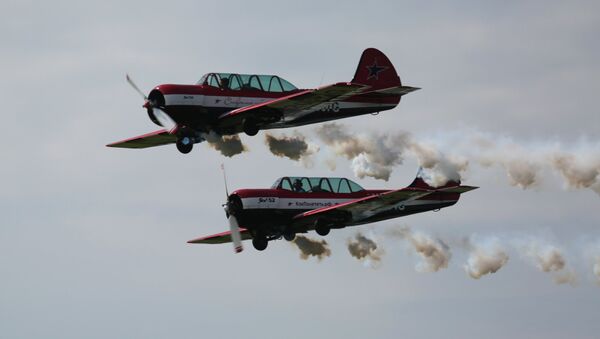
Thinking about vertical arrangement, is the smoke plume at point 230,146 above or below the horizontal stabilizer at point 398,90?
below

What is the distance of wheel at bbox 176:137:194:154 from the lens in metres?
74.9

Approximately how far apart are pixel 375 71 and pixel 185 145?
34.8 ft

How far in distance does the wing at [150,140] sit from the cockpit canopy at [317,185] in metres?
4.73

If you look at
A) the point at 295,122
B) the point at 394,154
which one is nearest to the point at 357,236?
the point at 394,154

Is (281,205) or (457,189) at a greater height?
(281,205)

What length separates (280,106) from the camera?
7388cm

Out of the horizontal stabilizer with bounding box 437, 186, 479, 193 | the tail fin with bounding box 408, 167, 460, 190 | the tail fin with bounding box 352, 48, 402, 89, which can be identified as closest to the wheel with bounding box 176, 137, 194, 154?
the tail fin with bounding box 352, 48, 402, 89

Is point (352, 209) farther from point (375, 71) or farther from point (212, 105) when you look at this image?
point (212, 105)

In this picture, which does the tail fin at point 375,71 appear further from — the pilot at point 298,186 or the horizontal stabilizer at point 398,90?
the pilot at point 298,186

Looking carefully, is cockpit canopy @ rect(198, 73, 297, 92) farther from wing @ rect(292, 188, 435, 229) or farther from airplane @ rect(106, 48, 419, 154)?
wing @ rect(292, 188, 435, 229)

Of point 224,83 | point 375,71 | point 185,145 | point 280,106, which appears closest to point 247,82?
point 224,83

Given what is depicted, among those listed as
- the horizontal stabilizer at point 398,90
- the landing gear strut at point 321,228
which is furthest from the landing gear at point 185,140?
the horizontal stabilizer at point 398,90

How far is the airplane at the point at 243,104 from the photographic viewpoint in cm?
7344

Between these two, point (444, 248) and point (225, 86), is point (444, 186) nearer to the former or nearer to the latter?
point (444, 248)
